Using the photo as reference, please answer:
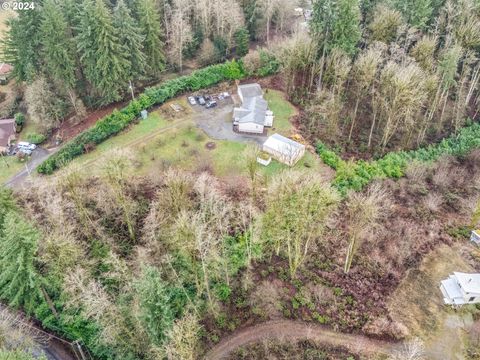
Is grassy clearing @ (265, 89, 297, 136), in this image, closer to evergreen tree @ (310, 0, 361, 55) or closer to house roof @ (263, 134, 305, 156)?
house roof @ (263, 134, 305, 156)

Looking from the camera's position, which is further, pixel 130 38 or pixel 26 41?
pixel 26 41

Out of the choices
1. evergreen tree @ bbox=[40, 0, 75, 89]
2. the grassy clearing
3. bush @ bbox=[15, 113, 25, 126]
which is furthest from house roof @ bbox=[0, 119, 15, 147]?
the grassy clearing

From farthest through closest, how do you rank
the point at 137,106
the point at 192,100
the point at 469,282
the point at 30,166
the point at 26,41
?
the point at 192,100 → the point at 137,106 → the point at 26,41 → the point at 30,166 → the point at 469,282

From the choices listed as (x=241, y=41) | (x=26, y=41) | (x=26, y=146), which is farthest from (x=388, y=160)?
(x=26, y=41)

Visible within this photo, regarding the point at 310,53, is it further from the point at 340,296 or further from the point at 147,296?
the point at 147,296

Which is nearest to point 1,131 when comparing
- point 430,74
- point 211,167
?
point 211,167

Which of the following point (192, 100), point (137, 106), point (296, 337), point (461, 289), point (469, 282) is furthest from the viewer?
point (192, 100)

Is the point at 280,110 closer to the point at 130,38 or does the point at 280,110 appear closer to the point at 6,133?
the point at 130,38
